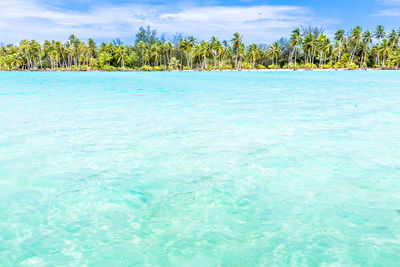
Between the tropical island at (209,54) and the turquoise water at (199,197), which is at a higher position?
the tropical island at (209,54)

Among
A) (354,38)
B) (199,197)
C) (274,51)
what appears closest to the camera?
(199,197)

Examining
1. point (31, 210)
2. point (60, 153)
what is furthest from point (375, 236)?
point (60, 153)

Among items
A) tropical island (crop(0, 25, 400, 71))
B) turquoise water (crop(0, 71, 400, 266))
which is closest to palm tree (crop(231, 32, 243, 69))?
tropical island (crop(0, 25, 400, 71))

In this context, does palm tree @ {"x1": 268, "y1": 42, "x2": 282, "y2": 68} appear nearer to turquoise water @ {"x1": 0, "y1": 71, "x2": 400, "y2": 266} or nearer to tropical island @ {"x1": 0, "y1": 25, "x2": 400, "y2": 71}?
tropical island @ {"x1": 0, "y1": 25, "x2": 400, "y2": 71}

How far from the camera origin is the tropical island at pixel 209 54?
98.2 metres

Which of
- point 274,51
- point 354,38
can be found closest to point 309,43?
point 274,51

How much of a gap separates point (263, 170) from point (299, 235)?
2.38m

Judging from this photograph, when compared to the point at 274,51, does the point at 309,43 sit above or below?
above

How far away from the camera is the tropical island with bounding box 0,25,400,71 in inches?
3866

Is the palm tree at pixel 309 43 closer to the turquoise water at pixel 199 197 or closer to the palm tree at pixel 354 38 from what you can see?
the palm tree at pixel 354 38

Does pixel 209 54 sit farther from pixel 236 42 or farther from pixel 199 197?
pixel 199 197

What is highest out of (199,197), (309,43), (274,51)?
(309,43)

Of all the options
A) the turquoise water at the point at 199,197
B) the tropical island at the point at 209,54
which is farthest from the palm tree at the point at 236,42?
the turquoise water at the point at 199,197

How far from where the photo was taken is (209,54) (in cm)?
10312
